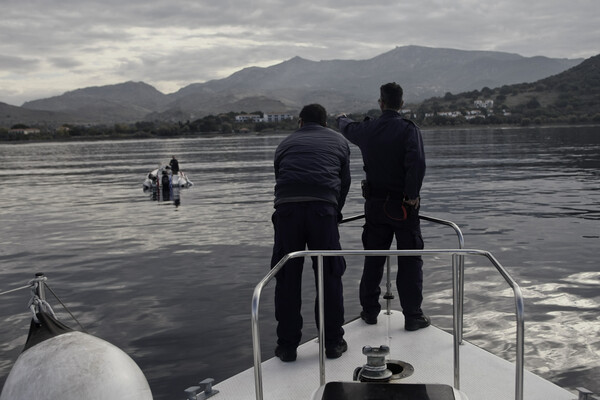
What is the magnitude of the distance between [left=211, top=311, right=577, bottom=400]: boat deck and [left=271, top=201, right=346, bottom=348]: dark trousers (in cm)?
26

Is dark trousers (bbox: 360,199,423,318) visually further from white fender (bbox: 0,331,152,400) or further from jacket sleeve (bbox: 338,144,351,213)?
white fender (bbox: 0,331,152,400)

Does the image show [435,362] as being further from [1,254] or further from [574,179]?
[574,179]

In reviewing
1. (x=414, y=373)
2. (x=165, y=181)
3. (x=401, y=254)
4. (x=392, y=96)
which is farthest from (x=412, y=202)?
(x=165, y=181)

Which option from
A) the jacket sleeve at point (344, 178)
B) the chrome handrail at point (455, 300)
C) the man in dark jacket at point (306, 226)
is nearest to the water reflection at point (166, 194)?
the jacket sleeve at point (344, 178)

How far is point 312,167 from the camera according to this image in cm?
499

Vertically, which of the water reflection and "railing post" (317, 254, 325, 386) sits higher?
"railing post" (317, 254, 325, 386)

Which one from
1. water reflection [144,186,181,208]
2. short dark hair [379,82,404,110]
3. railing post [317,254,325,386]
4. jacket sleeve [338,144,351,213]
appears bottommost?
water reflection [144,186,181,208]

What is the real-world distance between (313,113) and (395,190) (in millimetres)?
1126

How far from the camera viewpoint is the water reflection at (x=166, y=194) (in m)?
26.0

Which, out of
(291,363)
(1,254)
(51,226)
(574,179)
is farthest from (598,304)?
(574,179)

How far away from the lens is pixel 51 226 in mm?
19016

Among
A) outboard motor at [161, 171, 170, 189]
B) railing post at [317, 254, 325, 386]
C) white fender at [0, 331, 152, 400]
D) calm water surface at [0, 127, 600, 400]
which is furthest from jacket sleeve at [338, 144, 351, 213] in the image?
outboard motor at [161, 171, 170, 189]

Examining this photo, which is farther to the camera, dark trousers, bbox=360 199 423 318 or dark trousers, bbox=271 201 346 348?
dark trousers, bbox=360 199 423 318

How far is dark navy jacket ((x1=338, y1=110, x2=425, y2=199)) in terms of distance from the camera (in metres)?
5.36
